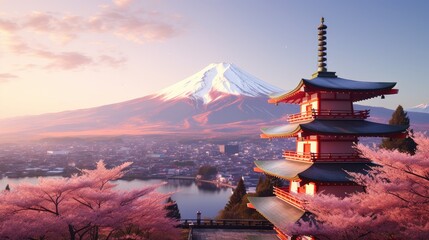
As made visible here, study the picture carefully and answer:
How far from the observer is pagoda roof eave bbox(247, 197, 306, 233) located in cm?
1396

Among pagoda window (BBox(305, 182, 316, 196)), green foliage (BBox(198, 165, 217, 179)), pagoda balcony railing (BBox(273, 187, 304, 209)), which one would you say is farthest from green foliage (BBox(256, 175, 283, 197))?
green foliage (BBox(198, 165, 217, 179))

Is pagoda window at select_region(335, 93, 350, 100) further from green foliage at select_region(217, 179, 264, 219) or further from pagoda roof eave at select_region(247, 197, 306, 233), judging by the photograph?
green foliage at select_region(217, 179, 264, 219)

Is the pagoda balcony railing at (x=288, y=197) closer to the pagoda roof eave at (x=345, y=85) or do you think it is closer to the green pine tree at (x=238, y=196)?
the pagoda roof eave at (x=345, y=85)

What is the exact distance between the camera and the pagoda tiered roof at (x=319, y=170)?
13.6 meters

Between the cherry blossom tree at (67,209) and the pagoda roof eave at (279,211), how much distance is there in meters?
5.11

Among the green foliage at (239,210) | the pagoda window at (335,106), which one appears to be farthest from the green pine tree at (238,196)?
the pagoda window at (335,106)

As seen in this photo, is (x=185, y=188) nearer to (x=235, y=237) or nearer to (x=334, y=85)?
(x=235, y=237)

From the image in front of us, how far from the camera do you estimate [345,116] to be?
15.5 metres

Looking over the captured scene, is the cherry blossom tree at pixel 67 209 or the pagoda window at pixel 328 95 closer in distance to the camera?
the cherry blossom tree at pixel 67 209

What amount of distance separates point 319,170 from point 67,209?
10.0 metres

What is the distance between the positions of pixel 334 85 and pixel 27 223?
12805 millimetres

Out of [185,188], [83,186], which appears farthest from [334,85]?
[185,188]

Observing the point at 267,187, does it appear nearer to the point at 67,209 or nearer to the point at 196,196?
the point at 67,209

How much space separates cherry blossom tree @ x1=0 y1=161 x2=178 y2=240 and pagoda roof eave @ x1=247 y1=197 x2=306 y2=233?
5110mm
